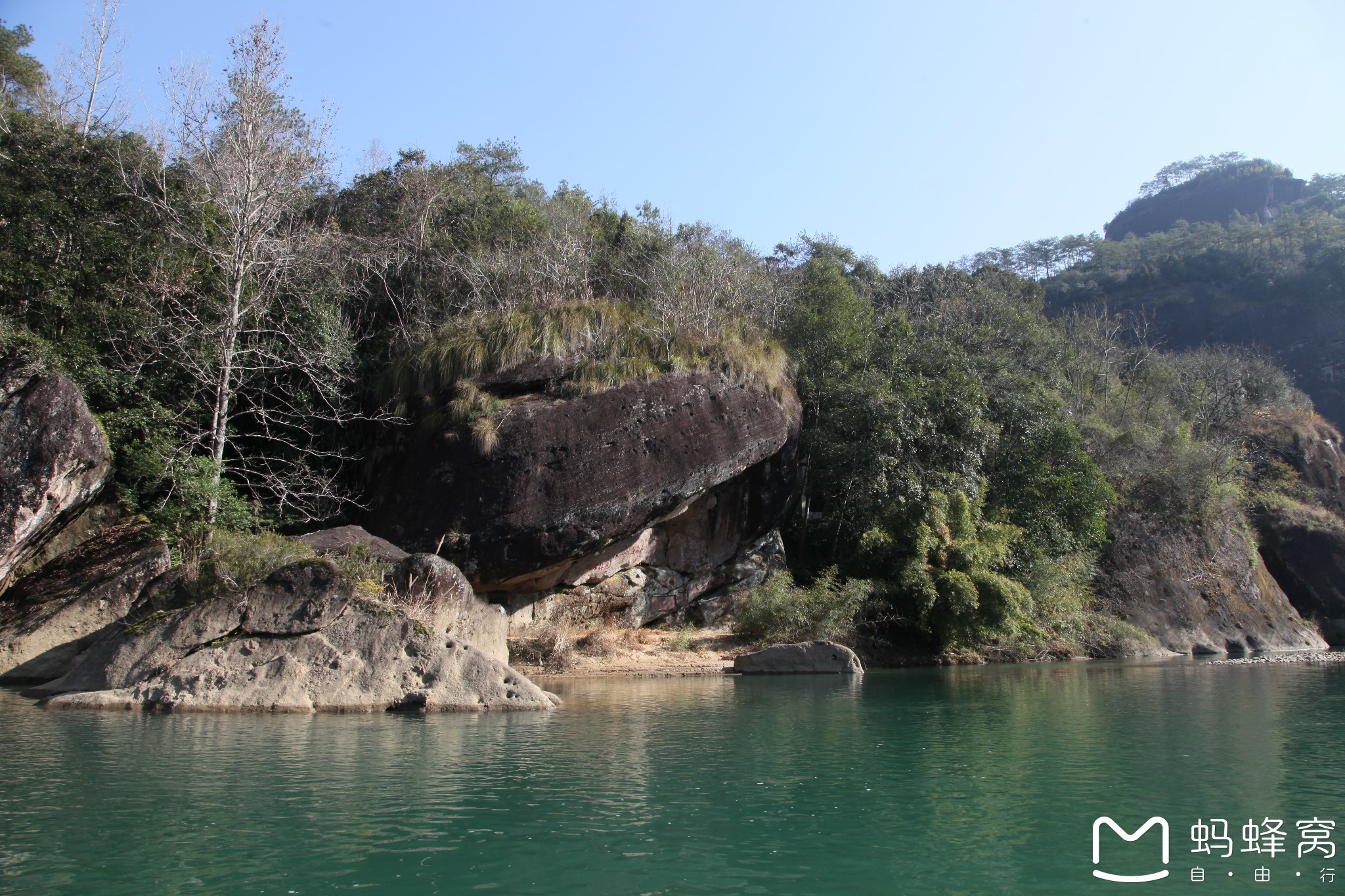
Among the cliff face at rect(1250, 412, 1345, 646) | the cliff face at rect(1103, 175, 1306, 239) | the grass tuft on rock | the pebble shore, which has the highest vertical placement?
the cliff face at rect(1103, 175, 1306, 239)

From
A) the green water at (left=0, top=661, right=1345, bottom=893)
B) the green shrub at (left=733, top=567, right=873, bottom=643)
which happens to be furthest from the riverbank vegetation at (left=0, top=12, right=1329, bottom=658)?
the green water at (left=0, top=661, right=1345, bottom=893)

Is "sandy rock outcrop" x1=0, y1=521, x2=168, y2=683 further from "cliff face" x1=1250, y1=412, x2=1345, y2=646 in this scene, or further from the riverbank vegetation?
"cliff face" x1=1250, y1=412, x2=1345, y2=646

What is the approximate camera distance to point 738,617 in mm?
23125

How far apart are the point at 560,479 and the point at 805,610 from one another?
681cm

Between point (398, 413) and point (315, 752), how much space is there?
1250 centimetres

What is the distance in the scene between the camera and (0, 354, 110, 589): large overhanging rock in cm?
1374

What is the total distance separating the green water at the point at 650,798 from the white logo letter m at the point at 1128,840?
7 centimetres

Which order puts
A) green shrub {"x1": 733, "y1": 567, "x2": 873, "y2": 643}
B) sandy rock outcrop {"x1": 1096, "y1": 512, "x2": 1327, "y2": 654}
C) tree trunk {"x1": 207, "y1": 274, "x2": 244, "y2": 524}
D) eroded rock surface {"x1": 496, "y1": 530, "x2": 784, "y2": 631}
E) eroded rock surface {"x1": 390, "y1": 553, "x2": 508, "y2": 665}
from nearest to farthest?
eroded rock surface {"x1": 390, "y1": 553, "x2": 508, "y2": 665}
tree trunk {"x1": 207, "y1": 274, "x2": 244, "y2": 524}
eroded rock surface {"x1": 496, "y1": 530, "x2": 784, "y2": 631}
green shrub {"x1": 733, "y1": 567, "x2": 873, "y2": 643}
sandy rock outcrop {"x1": 1096, "y1": 512, "x2": 1327, "y2": 654}

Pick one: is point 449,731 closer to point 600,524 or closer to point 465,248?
point 600,524

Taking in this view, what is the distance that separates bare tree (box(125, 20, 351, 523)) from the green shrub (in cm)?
1008

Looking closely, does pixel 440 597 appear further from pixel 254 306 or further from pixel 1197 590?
pixel 1197 590

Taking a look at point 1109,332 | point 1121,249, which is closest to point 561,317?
point 1109,332

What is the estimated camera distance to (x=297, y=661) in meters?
12.7

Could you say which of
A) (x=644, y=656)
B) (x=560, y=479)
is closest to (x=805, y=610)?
(x=644, y=656)
